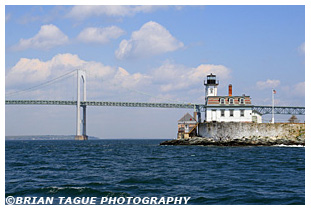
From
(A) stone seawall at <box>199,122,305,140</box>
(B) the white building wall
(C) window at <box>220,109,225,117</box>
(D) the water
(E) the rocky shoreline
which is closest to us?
(D) the water

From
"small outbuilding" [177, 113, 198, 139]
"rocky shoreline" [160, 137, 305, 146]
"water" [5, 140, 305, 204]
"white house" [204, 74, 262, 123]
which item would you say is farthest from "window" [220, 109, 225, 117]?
"water" [5, 140, 305, 204]

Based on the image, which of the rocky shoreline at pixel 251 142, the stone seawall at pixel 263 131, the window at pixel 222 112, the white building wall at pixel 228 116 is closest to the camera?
the rocky shoreline at pixel 251 142

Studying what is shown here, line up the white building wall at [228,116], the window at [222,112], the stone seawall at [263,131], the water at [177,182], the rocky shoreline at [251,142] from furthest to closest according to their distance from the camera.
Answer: the window at [222,112]
the white building wall at [228,116]
the stone seawall at [263,131]
the rocky shoreline at [251,142]
the water at [177,182]

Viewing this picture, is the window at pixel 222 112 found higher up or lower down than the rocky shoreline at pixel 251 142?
higher up

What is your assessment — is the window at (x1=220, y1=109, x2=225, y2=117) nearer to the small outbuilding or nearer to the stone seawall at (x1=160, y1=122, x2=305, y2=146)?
the stone seawall at (x1=160, y1=122, x2=305, y2=146)

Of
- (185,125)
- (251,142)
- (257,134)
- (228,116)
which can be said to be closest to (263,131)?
(257,134)

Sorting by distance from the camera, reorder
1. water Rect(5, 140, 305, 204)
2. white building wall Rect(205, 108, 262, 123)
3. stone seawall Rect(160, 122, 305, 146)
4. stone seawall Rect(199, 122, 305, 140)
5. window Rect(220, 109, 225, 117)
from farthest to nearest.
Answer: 1. window Rect(220, 109, 225, 117)
2. white building wall Rect(205, 108, 262, 123)
3. stone seawall Rect(199, 122, 305, 140)
4. stone seawall Rect(160, 122, 305, 146)
5. water Rect(5, 140, 305, 204)

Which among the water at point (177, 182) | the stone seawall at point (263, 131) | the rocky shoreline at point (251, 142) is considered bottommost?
the water at point (177, 182)

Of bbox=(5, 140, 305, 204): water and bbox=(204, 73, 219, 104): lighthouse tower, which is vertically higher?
bbox=(204, 73, 219, 104): lighthouse tower

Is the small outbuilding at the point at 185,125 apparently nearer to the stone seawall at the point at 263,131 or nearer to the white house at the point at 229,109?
the white house at the point at 229,109

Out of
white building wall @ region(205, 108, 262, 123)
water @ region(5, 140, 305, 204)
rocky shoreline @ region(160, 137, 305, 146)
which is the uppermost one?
white building wall @ region(205, 108, 262, 123)

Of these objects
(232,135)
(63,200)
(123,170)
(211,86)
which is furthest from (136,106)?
(63,200)

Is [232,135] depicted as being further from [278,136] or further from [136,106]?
[136,106]

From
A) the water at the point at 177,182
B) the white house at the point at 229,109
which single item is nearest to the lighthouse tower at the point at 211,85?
the white house at the point at 229,109
